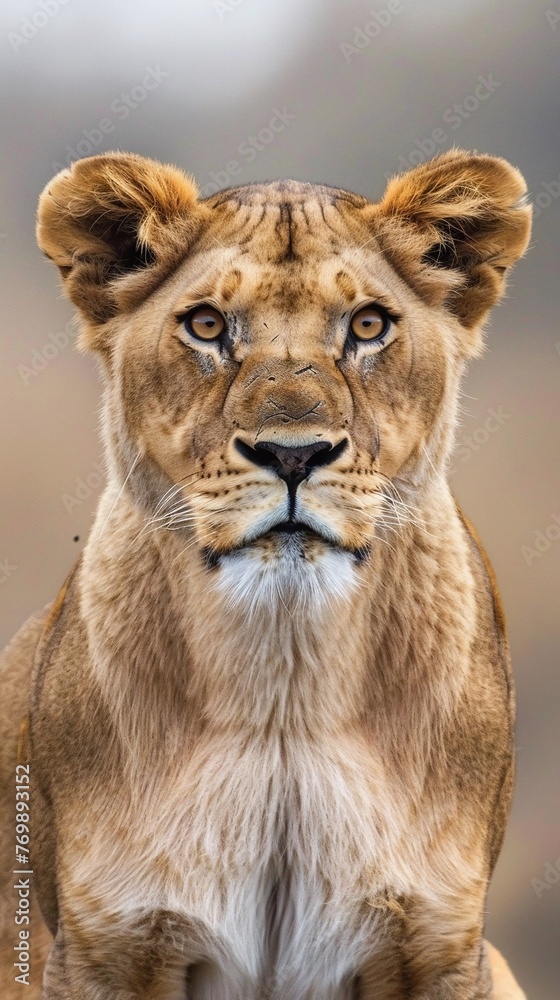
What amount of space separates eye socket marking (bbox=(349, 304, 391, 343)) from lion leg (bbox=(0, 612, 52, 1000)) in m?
1.50

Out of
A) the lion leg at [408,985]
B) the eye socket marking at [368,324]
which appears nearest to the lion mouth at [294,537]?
the eye socket marking at [368,324]

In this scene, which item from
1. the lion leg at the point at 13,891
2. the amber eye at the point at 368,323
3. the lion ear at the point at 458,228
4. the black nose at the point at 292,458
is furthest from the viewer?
the lion leg at the point at 13,891

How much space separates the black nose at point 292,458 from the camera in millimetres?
2168

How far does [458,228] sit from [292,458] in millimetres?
904

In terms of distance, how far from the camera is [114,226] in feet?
9.08

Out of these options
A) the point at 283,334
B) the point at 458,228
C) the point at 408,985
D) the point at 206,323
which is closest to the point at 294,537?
the point at 283,334

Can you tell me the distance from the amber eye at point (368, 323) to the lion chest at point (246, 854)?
2.84ft

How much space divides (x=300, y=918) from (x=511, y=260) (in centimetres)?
152

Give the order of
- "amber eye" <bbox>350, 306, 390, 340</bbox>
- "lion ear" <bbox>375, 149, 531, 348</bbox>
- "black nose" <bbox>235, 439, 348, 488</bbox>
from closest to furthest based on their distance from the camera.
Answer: "black nose" <bbox>235, 439, 348, 488</bbox> → "amber eye" <bbox>350, 306, 390, 340</bbox> → "lion ear" <bbox>375, 149, 531, 348</bbox>

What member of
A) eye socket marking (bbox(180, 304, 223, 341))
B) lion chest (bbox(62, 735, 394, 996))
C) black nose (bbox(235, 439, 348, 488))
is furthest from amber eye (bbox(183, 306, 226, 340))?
lion chest (bbox(62, 735, 394, 996))

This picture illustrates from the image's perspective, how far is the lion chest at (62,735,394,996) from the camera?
2578mm

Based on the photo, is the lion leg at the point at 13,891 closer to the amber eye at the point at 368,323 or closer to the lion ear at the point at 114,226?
the lion ear at the point at 114,226

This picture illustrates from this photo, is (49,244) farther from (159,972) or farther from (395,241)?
(159,972)

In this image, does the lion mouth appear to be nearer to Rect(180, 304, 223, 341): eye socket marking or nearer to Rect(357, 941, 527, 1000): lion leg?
Rect(180, 304, 223, 341): eye socket marking
